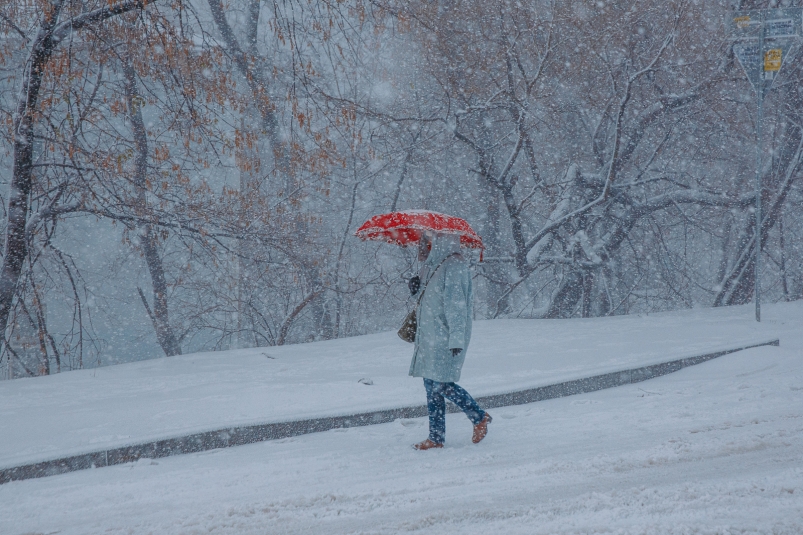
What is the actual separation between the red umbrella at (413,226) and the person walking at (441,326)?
10 cm

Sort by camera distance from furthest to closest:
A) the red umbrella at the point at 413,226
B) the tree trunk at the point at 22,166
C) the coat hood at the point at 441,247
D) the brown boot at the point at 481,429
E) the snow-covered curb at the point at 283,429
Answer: the tree trunk at the point at 22,166, the brown boot at the point at 481,429, the coat hood at the point at 441,247, the red umbrella at the point at 413,226, the snow-covered curb at the point at 283,429

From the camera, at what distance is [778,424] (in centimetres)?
456

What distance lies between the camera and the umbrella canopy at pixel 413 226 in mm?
4391

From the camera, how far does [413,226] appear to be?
4324 mm

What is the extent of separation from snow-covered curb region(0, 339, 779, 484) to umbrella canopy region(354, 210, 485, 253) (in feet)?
5.10

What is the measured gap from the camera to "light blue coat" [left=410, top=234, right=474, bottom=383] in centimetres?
440

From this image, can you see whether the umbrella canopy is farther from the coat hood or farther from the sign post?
the sign post

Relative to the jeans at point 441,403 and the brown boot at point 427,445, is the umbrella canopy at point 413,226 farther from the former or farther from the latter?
the brown boot at point 427,445

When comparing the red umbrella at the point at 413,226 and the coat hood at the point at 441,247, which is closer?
the red umbrella at the point at 413,226

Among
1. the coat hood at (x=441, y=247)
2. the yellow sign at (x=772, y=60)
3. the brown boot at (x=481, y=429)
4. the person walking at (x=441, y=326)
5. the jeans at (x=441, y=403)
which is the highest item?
the yellow sign at (x=772, y=60)

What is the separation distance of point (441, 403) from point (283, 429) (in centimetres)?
139

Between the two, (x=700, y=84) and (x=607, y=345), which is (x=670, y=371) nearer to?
(x=607, y=345)

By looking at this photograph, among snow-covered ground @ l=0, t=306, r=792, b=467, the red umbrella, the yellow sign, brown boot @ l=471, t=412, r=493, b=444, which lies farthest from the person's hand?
the yellow sign

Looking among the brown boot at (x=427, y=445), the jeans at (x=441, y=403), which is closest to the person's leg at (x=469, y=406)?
the jeans at (x=441, y=403)
